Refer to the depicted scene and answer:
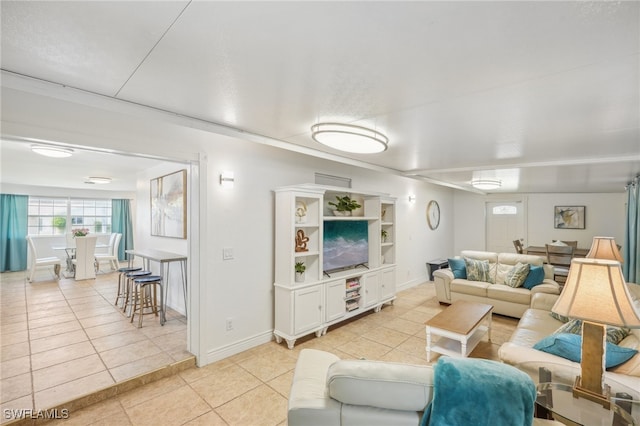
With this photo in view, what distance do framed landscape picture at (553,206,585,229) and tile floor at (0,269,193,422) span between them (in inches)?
351

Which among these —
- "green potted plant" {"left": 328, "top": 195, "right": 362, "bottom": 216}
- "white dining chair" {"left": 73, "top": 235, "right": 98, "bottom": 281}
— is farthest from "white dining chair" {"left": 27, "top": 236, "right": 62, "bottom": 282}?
"green potted plant" {"left": 328, "top": 195, "right": 362, "bottom": 216}

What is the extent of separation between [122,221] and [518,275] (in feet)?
34.9

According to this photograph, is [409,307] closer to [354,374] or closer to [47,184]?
Answer: [354,374]

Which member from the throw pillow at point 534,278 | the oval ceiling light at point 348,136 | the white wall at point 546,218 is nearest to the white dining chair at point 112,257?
the oval ceiling light at point 348,136

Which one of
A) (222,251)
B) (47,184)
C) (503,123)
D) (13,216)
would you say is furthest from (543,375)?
(13,216)

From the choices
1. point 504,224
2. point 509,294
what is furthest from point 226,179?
point 504,224

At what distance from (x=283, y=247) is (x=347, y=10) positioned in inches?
105

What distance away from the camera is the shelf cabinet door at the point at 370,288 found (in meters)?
4.36

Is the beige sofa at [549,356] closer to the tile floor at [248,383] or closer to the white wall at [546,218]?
the tile floor at [248,383]

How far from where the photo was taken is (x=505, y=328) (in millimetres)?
4074

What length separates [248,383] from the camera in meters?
2.63

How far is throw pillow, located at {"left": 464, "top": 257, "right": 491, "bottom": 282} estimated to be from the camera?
16.2ft

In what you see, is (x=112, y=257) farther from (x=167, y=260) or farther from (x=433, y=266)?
(x=433, y=266)

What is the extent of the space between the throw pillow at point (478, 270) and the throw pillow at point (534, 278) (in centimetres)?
57
